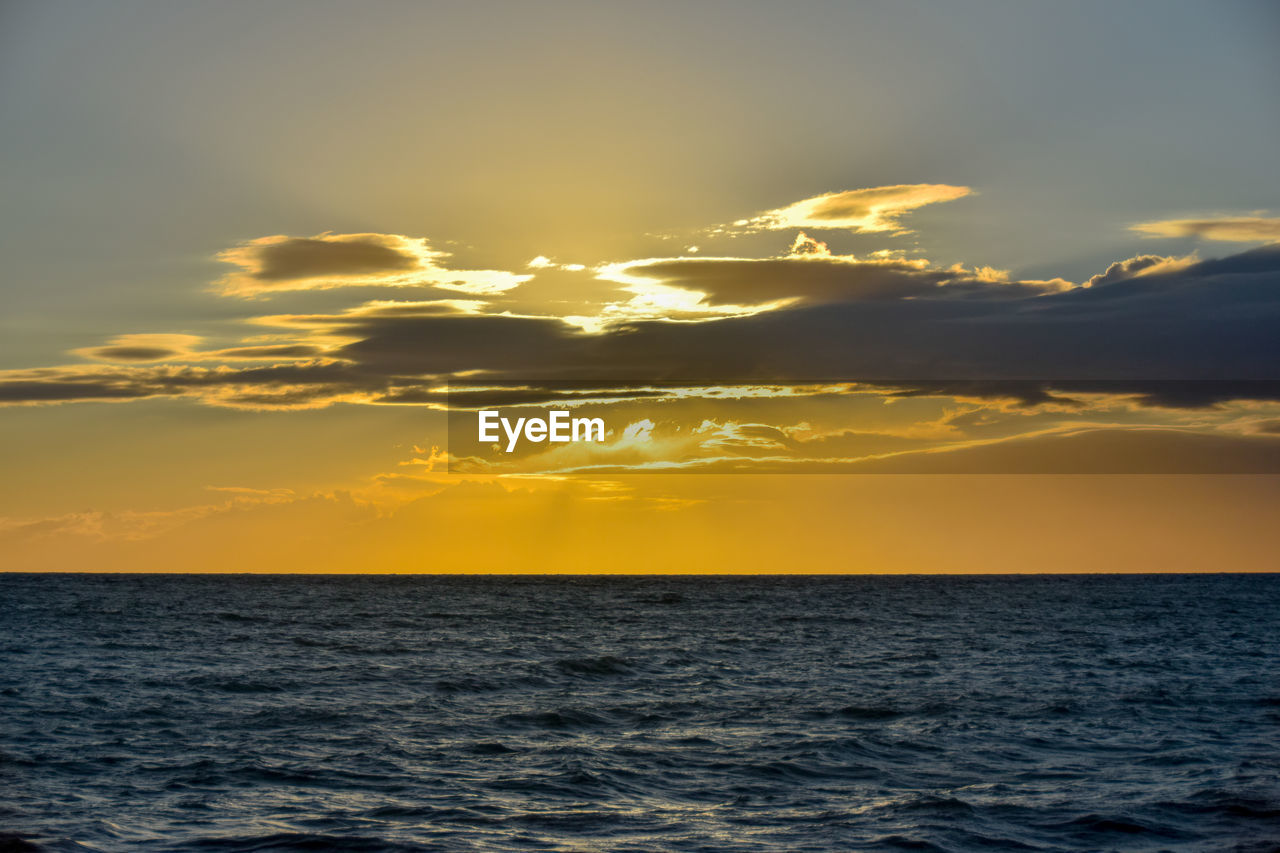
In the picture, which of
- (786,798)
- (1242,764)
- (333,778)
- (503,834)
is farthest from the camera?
(1242,764)

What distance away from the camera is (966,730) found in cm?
2962

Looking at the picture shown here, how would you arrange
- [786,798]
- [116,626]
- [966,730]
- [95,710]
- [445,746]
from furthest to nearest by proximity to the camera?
[116,626] < [95,710] < [966,730] < [445,746] < [786,798]

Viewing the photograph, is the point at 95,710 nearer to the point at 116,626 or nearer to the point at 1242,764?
the point at 1242,764

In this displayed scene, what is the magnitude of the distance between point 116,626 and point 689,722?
55.2 m

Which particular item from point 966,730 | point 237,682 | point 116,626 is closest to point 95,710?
point 237,682

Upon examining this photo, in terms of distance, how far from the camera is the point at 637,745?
27406 millimetres

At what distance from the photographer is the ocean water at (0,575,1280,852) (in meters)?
19.3

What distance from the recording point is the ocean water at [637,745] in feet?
63.4

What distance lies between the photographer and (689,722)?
101ft

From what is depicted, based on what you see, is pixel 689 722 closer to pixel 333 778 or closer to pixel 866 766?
→ pixel 866 766

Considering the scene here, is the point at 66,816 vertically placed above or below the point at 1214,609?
above

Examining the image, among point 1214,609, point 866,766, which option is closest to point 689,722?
point 866,766

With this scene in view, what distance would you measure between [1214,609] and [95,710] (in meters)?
97.3

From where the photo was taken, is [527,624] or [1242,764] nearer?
[1242,764]
